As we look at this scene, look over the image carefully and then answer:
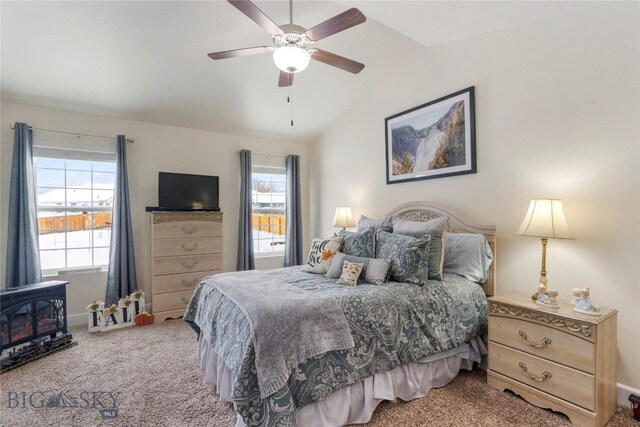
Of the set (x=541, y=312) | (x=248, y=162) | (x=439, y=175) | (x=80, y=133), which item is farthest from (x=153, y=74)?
(x=541, y=312)

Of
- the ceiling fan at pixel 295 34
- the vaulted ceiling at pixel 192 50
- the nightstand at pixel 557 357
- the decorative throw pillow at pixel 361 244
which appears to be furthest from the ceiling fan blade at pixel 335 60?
the nightstand at pixel 557 357

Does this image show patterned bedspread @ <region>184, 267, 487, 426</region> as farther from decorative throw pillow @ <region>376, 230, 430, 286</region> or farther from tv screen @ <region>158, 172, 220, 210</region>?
tv screen @ <region>158, 172, 220, 210</region>

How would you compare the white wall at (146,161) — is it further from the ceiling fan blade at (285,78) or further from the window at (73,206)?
the ceiling fan blade at (285,78)

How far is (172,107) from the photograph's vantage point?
3693 millimetres

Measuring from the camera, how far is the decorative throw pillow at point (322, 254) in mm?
2752

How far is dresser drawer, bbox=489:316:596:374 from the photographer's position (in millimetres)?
1746

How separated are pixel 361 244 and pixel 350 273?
17.7 inches

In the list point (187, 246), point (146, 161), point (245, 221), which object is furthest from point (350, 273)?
point (146, 161)

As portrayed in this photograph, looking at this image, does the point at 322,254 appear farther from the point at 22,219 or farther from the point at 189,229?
the point at 22,219

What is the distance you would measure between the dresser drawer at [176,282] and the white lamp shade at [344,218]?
184cm

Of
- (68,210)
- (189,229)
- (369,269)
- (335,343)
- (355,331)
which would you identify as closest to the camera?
(335,343)

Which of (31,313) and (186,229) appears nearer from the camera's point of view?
(31,313)

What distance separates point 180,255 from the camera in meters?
3.72

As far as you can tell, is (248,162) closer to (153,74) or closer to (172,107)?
(172,107)
